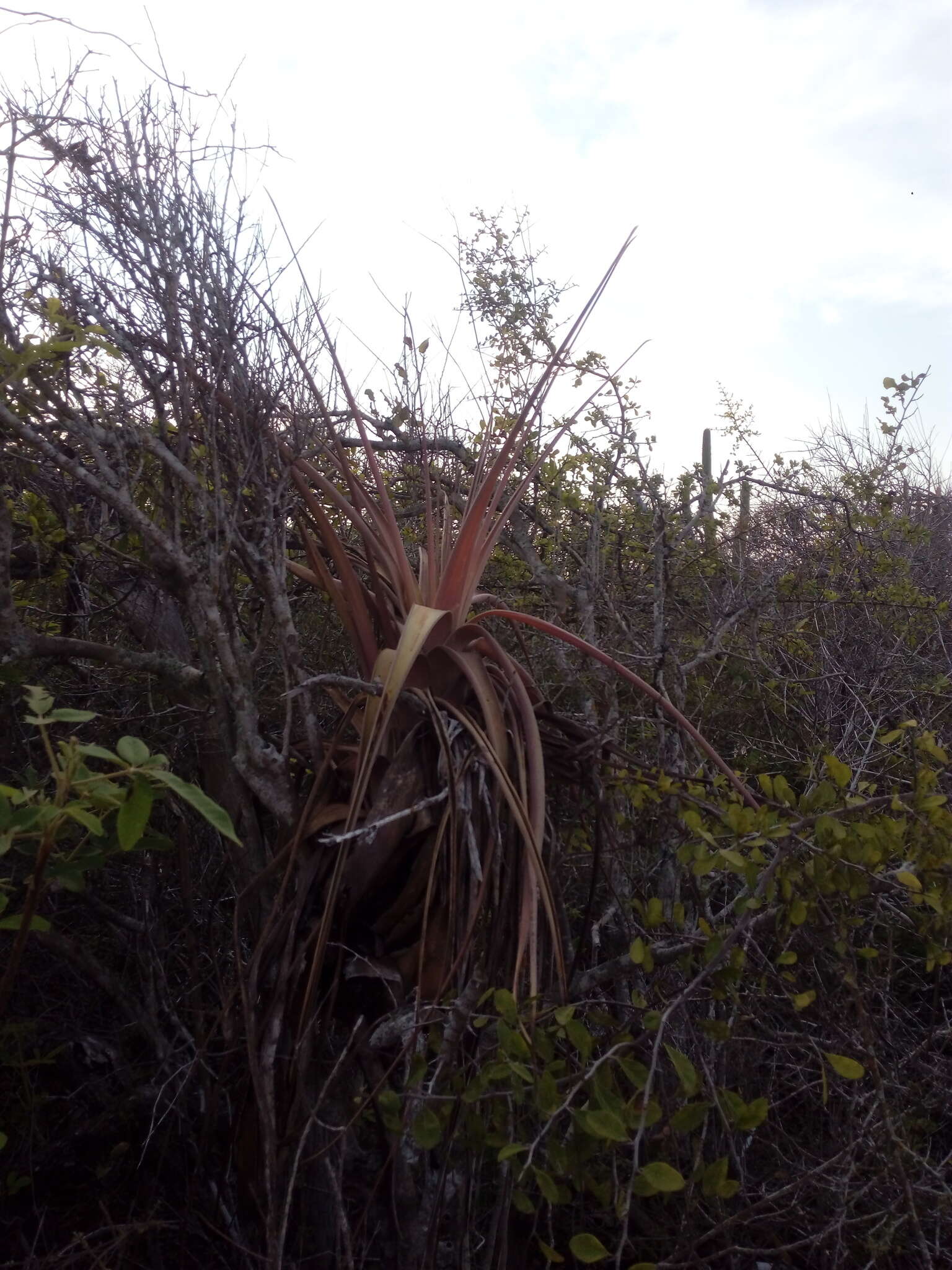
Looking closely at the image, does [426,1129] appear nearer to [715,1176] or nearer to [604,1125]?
[604,1125]

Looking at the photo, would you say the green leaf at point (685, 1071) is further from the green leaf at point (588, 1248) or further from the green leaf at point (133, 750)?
the green leaf at point (133, 750)

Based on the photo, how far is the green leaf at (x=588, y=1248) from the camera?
1244mm

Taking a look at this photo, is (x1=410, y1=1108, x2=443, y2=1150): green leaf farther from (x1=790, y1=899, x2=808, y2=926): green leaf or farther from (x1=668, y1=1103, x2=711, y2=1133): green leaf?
(x1=790, y1=899, x2=808, y2=926): green leaf

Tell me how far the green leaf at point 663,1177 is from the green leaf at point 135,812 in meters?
0.80

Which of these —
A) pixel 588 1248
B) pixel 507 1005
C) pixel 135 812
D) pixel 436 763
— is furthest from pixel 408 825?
pixel 588 1248

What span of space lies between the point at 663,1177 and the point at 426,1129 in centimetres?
36

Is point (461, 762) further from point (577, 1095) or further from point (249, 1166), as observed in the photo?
point (249, 1166)

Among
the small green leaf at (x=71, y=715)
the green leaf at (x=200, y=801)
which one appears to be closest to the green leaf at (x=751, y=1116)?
the green leaf at (x=200, y=801)

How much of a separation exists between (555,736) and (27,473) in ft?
4.18

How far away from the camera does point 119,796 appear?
1.21 m

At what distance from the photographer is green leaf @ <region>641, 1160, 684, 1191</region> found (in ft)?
4.02

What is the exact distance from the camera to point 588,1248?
1270mm

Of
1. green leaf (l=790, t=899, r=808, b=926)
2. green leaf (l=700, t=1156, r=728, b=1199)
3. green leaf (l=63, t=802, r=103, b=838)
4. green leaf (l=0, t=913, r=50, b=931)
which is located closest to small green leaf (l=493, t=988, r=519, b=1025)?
green leaf (l=700, t=1156, r=728, b=1199)

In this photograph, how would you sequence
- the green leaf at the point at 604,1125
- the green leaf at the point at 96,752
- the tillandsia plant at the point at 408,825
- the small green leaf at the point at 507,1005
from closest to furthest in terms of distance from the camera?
the green leaf at the point at 96,752
the green leaf at the point at 604,1125
the small green leaf at the point at 507,1005
the tillandsia plant at the point at 408,825
